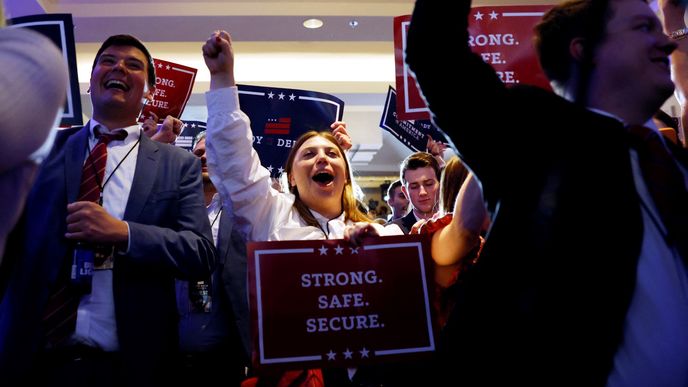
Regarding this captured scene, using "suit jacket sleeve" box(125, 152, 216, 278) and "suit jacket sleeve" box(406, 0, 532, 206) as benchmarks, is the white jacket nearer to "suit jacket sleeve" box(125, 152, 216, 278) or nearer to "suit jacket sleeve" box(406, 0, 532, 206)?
"suit jacket sleeve" box(125, 152, 216, 278)

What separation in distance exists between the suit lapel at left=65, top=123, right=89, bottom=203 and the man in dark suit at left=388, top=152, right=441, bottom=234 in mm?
2248

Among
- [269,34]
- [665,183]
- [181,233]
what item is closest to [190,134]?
[181,233]

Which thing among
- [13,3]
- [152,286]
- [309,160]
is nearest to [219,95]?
[309,160]

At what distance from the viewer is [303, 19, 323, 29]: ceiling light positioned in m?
6.09

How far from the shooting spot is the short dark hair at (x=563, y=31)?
4.17 ft

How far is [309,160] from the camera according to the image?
237 centimetres

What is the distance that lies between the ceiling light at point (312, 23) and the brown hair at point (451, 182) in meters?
4.30

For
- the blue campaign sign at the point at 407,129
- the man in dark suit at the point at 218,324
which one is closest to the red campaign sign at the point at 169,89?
the man in dark suit at the point at 218,324

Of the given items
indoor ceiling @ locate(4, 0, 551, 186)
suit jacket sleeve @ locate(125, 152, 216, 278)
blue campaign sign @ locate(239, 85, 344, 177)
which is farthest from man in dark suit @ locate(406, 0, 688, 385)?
indoor ceiling @ locate(4, 0, 551, 186)

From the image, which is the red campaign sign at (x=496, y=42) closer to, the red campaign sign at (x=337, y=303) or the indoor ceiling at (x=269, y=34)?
the red campaign sign at (x=337, y=303)

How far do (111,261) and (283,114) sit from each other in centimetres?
166

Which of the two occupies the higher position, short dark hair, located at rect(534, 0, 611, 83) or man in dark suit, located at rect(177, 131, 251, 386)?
short dark hair, located at rect(534, 0, 611, 83)

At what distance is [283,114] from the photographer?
3172mm

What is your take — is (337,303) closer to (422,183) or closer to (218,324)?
(218,324)
